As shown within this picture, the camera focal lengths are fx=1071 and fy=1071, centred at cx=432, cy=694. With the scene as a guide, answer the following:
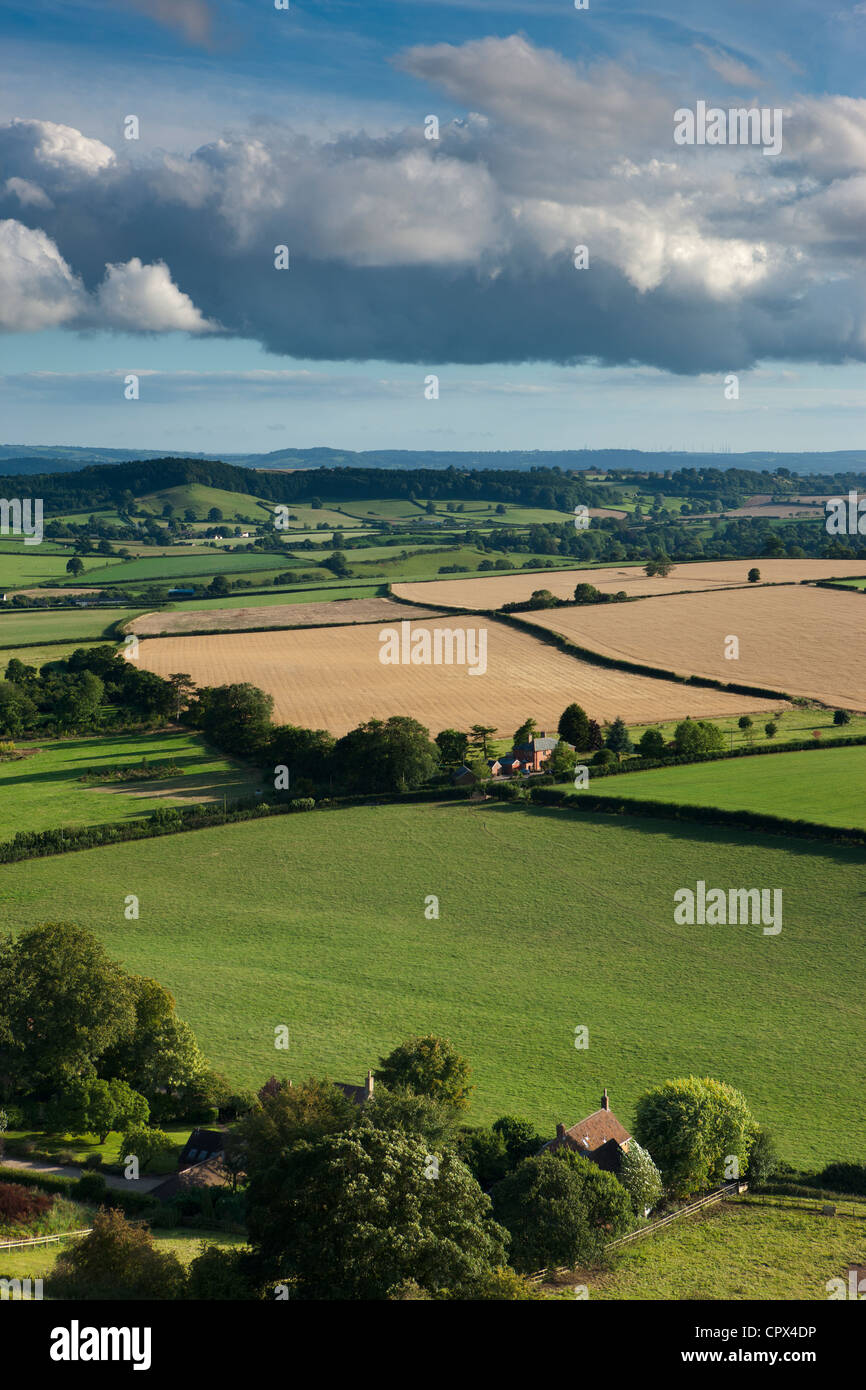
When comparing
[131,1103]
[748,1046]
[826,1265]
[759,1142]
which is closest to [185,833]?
[131,1103]

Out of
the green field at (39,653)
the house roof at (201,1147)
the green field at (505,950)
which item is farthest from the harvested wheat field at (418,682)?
the house roof at (201,1147)

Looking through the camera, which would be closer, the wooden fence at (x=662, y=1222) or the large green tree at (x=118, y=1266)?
the large green tree at (x=118, y=1266)

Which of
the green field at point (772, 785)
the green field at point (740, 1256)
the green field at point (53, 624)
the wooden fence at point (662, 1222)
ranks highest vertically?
the green field at point (53, 624)

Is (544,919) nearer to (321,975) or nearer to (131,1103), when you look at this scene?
(321,975)

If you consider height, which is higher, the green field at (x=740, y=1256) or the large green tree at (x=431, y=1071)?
the large green tree at (x=431, y=1071)

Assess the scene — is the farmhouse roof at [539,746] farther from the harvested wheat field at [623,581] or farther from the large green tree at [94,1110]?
the harvested wheat field at [623,581]

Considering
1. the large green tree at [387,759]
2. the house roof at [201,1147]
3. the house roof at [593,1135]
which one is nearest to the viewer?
the house roof at [593,1135]

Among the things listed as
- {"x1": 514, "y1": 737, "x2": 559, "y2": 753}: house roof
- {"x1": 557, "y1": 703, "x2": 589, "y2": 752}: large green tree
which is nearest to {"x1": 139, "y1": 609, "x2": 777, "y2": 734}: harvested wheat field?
{"x1": 557, "y1": 703, "x2": 589, "y2": 752}: large green tree
